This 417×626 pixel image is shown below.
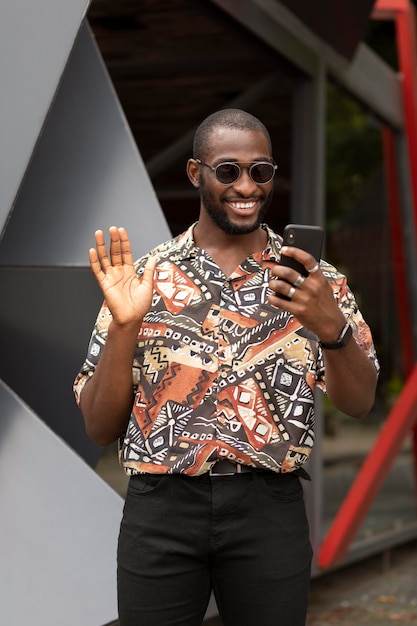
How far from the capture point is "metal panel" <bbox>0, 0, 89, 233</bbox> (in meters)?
3.39

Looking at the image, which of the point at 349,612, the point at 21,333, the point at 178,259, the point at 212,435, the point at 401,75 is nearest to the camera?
the point at 212,435

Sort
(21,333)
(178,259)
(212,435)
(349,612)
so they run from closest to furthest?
(212,435) < (178,259) < (21,333) < (349,612)

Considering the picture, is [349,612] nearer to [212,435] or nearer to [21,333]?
[21,333]

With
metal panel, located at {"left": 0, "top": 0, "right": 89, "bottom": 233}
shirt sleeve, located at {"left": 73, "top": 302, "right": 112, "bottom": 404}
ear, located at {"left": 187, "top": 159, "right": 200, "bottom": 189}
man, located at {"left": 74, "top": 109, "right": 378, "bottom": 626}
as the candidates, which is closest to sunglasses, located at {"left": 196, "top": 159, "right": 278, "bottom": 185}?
man, located at {"left": 74, "top": 109, "right": 378, "bottom": 626}

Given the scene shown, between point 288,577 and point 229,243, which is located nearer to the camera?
point 288,577

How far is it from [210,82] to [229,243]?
582 centimetres

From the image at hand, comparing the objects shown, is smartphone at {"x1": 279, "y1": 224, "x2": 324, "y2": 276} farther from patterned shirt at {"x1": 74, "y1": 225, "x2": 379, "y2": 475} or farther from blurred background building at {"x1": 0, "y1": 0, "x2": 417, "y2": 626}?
blurred background building at {"x1": 0, "y1": 0, "x2": 417, "y2": 626}

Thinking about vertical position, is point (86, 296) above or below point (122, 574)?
above

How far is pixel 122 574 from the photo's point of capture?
2367 millimetres

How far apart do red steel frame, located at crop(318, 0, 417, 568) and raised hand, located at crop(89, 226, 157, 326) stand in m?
4.50

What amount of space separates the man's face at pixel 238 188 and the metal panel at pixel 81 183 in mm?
1350

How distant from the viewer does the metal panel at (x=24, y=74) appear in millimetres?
3391

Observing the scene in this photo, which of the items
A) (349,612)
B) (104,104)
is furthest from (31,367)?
(349,612)

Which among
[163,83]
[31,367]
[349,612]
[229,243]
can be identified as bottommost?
[349,612]
